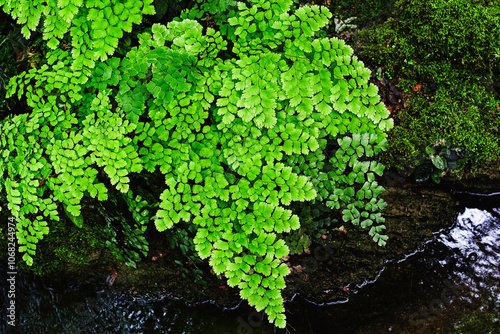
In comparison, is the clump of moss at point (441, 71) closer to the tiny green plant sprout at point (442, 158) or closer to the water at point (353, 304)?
the tiny green plant sprout at point (442, 158)

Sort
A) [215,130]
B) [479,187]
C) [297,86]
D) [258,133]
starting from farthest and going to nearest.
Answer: [479,187]
[215,130]
[258,133]
[297,86]

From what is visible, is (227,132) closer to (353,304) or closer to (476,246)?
(353,304)

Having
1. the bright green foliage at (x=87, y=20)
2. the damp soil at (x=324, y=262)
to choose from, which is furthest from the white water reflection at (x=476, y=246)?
the bright green foliage at (x=87, y=20)

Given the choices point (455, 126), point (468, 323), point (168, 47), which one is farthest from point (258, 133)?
point (468, 323)

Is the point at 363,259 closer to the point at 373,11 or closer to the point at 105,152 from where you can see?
the point at 373,11

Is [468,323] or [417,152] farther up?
[417,152]
